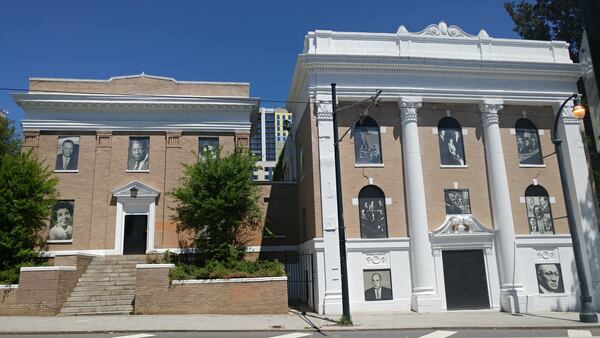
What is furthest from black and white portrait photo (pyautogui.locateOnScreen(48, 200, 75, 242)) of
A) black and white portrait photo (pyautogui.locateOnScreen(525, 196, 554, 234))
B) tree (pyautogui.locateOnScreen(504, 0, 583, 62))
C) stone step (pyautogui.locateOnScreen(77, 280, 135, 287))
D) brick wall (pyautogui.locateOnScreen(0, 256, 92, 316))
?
tree (pyautogui.locateOnScreen(504, 0, 583, 62))

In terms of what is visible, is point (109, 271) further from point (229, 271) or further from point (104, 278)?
point (229, 271)

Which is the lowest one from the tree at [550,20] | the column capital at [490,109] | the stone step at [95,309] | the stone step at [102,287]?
the stone step at [95,309]

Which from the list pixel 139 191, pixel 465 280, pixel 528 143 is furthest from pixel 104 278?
pixel 528 143

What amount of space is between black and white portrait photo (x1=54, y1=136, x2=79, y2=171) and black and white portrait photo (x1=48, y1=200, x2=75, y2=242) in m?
1.92

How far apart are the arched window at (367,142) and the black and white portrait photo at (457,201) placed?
12.2 feet

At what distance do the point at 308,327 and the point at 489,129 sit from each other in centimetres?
1409

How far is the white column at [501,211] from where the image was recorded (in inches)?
847

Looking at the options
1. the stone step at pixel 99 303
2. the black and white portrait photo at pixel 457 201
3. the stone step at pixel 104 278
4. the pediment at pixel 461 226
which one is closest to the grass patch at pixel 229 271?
the stone step at pixel 99 303

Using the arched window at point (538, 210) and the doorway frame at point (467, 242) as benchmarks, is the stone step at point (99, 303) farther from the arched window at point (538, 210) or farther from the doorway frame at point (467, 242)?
the arched window at point (538, 210)

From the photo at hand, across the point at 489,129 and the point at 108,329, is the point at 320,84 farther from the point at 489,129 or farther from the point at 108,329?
the point at 108,329

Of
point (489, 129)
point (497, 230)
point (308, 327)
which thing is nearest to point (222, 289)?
point (308, 327)

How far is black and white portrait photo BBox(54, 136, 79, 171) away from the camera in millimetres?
25859

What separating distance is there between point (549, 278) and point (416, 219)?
272 inches

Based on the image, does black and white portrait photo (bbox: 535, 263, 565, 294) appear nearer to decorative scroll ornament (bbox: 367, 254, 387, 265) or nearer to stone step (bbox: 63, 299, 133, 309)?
decorative scroll ornament (bbox: 367, 254, 387, 265)
